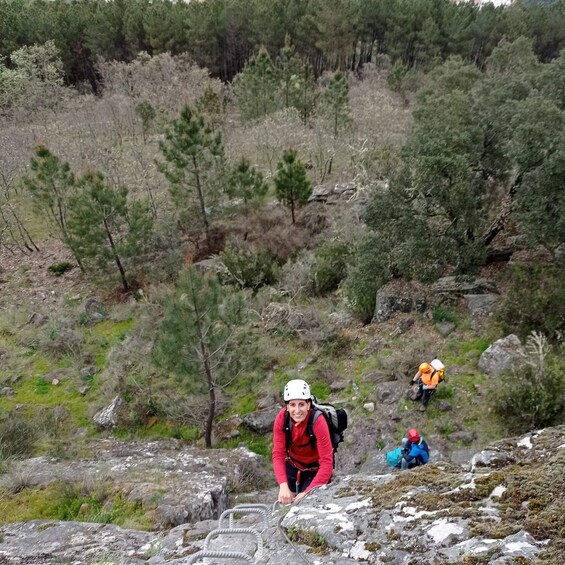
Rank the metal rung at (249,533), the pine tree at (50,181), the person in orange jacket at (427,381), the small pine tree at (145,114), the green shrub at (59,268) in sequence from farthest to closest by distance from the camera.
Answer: the small pine tree at (145,114)
the green shrub at (59,268)
the pine tree at (50,181)
the person in orange jacket at (427,381)
the metal rung at (249,533)

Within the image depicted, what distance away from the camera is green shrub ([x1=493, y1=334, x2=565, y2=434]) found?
898 cm

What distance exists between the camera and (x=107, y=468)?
316 inches

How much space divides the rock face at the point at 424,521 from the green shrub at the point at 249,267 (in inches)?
562

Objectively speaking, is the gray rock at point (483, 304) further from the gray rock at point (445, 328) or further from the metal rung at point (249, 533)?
the metal rung at point (249, 533)

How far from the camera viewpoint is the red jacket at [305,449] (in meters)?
4.10

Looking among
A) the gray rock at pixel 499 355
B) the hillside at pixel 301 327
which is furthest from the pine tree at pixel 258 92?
the gray rock at pixel 499 355

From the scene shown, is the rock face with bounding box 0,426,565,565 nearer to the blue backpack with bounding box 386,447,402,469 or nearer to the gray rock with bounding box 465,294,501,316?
the blue backpack with bounding box 386,447,402,469

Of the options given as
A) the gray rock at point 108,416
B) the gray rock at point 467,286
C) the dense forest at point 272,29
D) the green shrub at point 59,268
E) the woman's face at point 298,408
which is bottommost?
the gray rock at point 108,416

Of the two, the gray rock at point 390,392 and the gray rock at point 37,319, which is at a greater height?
the gray rock at point 37,319

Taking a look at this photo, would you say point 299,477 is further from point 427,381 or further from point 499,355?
point 499,355

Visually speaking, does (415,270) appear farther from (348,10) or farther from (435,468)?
(348,10)

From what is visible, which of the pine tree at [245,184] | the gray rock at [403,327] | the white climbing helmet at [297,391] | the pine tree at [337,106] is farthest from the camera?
the pine tree at [337,106]

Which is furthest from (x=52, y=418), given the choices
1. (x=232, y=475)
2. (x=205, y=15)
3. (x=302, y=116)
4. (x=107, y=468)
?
(x=205, y=15)

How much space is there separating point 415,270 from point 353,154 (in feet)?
47.4
